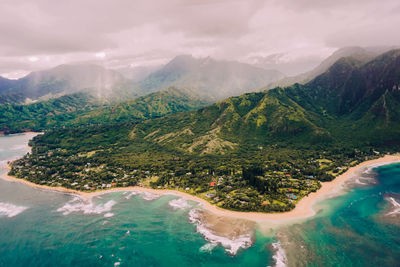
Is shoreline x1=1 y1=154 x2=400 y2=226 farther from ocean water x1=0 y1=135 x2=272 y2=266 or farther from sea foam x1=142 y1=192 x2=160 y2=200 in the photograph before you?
ocean water x1=0 y1=135 x2=272 y2=266

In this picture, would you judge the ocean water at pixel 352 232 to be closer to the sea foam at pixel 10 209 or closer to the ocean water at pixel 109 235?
the ocean water at pixel 109 235

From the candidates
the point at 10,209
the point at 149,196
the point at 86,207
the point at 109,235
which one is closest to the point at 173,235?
the point at 109,235

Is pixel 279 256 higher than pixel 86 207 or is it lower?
lower

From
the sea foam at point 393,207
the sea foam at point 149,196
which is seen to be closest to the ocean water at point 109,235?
the sea foam at point 149,196

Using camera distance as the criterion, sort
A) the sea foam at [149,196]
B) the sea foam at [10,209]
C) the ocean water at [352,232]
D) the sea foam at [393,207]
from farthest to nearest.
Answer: the sea foam at [149,196] < the sea foam at [10,209] < the sea foam at [393,207] < the ocean water at [352,232]

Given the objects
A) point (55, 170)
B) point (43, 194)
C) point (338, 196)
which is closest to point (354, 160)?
point (338, 196)

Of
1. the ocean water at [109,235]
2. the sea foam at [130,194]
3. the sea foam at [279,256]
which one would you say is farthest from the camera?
the sea foam at [130,194]

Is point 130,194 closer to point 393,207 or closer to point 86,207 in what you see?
point 86,207
